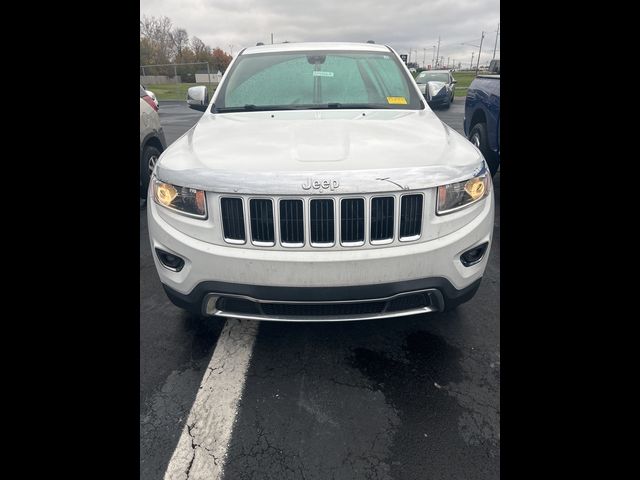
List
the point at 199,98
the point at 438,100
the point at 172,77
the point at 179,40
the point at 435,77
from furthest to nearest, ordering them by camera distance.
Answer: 1. the point at 179,40
2. the point at 172,77
3. the point at 435,77
4. the point at 199,98
5. the point at 438,100

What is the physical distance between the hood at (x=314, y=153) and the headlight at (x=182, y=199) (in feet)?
0.13

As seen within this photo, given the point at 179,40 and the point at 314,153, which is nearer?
the point at 314,153

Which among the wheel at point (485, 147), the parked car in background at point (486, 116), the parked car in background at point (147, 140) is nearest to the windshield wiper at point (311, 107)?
the parked car in background at point (147, 140)

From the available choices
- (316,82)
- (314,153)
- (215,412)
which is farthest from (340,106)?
(215,412)

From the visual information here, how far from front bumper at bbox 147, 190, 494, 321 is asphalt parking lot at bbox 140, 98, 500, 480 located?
1.35ft

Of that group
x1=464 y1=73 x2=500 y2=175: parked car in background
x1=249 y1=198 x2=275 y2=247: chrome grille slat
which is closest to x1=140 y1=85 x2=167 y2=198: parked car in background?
x1=249 y1=198 x2=275 y2=247: chrome grille slat

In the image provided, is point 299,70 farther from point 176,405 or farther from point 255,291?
point 176,405

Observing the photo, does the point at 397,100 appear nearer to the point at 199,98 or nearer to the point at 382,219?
the point at 382,219

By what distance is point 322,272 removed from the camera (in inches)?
70.4

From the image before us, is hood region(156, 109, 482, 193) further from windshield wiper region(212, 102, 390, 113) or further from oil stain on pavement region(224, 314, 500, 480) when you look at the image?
oil stain on pavement region(224, 314, 500, 480)

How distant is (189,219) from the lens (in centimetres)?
189

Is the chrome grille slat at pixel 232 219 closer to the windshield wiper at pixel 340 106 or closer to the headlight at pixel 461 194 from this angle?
the headlight at pixel 461 194

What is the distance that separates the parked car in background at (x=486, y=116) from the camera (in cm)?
482

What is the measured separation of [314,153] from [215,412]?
1391 mm
